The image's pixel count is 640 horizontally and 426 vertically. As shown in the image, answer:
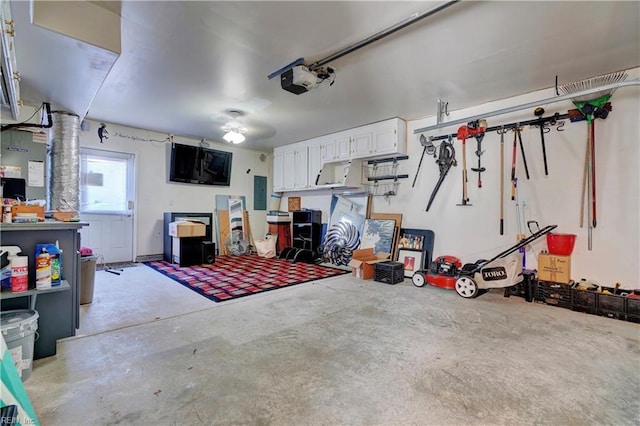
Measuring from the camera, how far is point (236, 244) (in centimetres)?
709

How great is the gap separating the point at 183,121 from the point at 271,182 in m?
3.27

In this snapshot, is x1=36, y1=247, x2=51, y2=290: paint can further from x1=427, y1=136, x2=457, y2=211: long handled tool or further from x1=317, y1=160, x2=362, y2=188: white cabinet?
x1=427, y1=136, x2=457, y2=211: long handled tool

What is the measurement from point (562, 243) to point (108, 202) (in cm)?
748

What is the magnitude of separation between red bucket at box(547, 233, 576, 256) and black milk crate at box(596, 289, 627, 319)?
578 mm

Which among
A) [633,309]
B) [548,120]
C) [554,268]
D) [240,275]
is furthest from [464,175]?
[240,275]

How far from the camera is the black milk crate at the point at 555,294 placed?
11.0 ft

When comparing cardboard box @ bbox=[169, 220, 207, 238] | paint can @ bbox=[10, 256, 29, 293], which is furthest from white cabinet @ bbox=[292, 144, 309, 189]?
paint can @ bbox=[10, 256, 29, 293]

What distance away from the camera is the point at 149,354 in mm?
2215

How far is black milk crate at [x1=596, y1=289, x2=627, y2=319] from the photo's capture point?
3014 millimetres

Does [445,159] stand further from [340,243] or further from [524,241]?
[340,243]

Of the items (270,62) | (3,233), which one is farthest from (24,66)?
(270,62)

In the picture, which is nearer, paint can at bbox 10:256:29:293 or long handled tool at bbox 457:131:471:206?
paint can at bbox 10:256:29:293

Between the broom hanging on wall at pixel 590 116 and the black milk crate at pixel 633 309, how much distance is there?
73cm

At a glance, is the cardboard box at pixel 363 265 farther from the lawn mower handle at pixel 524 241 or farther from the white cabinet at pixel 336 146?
the white cabinet at pixel 336 146
